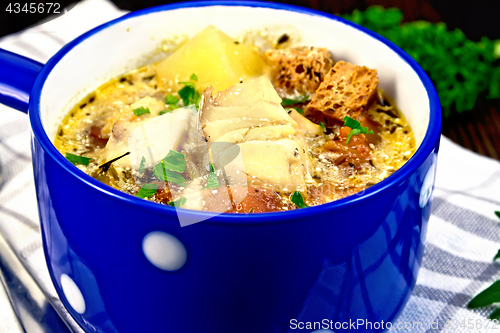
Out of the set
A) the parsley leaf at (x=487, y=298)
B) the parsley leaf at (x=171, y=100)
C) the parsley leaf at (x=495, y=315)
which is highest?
the parsley leaf at (x=171, y=100)

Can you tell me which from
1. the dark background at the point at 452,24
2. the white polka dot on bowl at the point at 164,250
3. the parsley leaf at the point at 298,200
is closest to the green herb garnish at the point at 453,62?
the dark background at the point at 452,24

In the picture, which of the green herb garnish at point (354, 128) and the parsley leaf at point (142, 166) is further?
the green herb garnish at point (354, 128)

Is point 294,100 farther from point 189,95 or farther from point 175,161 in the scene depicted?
point 175,161

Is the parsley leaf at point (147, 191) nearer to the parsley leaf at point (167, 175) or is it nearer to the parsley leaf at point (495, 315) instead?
the parsley leaf at point (167, 175)

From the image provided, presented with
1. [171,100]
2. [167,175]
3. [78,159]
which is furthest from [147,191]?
[171,100]

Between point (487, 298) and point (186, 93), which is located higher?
point (186, 93)

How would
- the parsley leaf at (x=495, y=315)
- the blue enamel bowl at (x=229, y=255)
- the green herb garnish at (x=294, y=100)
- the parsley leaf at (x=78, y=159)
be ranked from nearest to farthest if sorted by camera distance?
the blue enamel bowl at (x=229, y=255) < the parsley leaf at (x=78, y=159) < the parsley leaf at (x=495, y=315) < the green herb garnish at (x=294, y=100)
